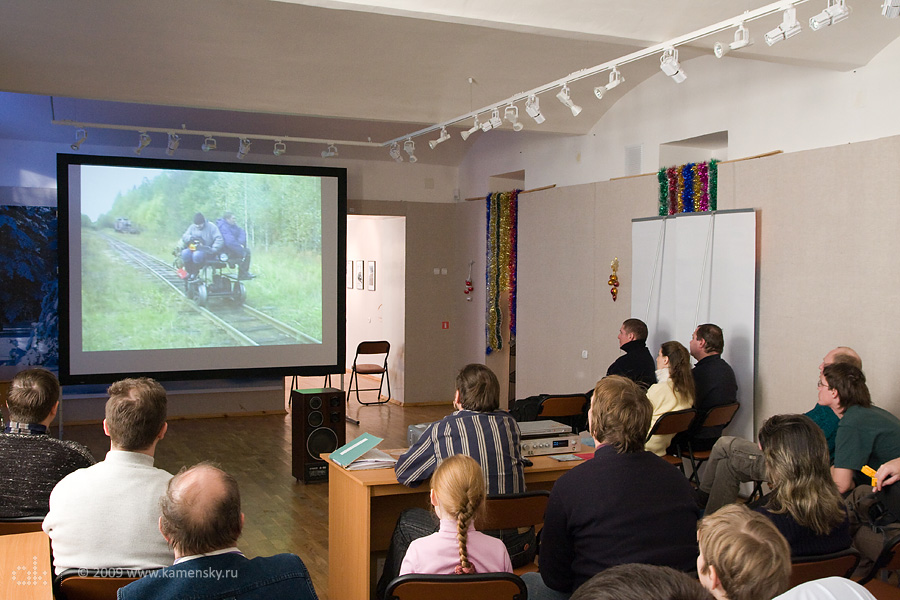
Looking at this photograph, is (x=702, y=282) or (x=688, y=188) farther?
(x=688, y=188)

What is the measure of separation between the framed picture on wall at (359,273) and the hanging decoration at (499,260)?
2.78m

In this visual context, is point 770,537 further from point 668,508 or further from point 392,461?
point 392,461

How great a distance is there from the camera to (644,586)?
101 cm

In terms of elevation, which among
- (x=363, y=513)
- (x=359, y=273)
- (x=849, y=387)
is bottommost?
(x=363, y=513)

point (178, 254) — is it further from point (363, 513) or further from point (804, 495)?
point (804, 495)

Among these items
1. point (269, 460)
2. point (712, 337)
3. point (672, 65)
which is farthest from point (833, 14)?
point (269, 460)

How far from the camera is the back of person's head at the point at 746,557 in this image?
1.67 m

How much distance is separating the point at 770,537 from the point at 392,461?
86.4 inches

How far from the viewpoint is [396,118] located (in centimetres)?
695

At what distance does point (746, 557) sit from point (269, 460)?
590 centimetres

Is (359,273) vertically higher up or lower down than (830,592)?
higher up

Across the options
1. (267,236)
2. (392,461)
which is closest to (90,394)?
(267,236)

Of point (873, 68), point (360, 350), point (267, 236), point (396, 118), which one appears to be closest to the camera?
point (873, 68)

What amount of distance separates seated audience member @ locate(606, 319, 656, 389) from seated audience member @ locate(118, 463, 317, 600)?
446 centimetres
